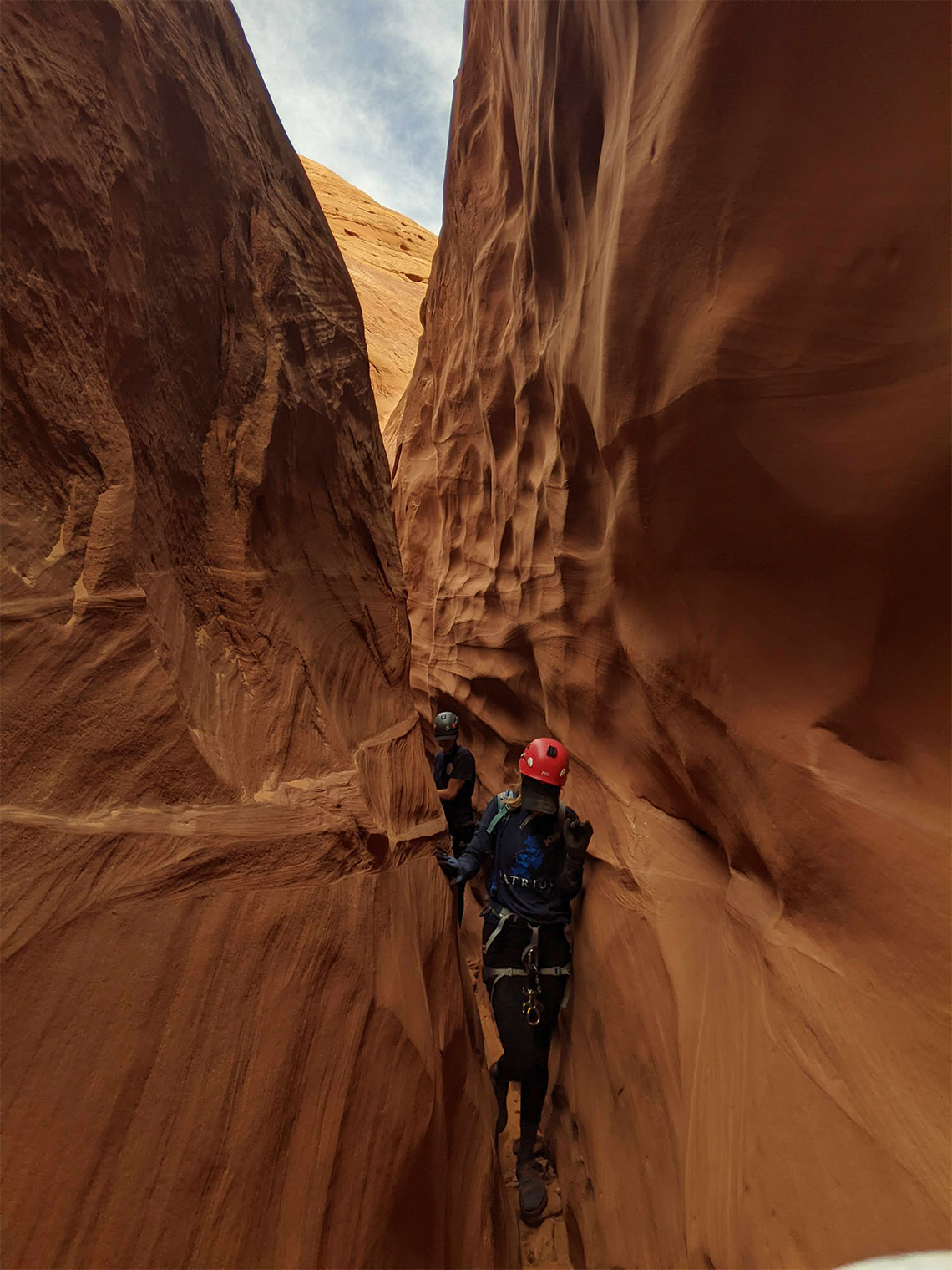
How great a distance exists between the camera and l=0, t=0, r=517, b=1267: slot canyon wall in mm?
1278

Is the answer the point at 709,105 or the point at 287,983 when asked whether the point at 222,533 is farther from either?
the point at 709,105

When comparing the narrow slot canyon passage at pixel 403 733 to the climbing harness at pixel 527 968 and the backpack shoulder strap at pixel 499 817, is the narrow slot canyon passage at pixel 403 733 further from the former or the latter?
the backpack shoulder strap at pixel 499 817

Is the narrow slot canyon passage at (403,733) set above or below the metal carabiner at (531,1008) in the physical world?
above

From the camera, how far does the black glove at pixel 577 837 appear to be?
294 centimetres

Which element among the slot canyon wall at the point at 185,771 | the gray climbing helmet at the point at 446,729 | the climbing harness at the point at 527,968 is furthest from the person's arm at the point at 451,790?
the slot canyon wall at the point at 185,771

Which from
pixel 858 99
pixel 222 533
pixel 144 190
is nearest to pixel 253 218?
pixel 144 190

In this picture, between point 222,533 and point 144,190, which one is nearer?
point 144,190

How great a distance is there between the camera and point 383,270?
47.8ft

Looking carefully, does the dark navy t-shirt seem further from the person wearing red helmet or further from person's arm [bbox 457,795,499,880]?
the person wearing red helmet

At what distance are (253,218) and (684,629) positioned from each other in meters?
2.45

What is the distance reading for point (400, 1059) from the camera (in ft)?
6.32

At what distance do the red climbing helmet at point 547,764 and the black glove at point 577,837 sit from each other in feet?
0.67

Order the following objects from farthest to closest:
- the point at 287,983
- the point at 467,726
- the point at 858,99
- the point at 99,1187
A: the point at 467,726, the point at 287,983, the point at 858,99, the point at 99,1187

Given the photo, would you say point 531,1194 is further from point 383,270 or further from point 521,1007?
point 383,270
